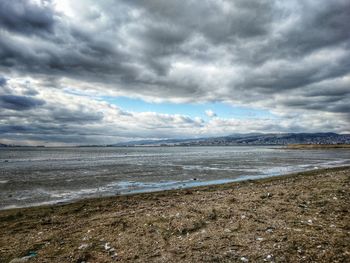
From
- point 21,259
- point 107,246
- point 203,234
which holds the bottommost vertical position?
point 21,259

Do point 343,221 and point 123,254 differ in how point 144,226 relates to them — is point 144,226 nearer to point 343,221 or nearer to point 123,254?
point 123,254

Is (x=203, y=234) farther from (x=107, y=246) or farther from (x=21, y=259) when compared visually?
(x=21, y=259)

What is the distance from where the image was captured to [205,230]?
9.60m

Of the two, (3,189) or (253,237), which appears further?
(3,189)

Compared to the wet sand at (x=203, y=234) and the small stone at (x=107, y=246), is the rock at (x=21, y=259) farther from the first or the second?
the small stone at (x=107, y=246)

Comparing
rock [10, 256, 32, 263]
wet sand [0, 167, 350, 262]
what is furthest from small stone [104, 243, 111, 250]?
rock [10, 256, 32, 263]

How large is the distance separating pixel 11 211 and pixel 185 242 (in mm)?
14599

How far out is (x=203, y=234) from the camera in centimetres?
918

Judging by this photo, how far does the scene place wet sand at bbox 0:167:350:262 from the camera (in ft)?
24.5

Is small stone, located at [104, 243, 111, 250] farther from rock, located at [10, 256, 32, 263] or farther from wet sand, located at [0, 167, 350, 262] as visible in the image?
rock, located at [10, 256, 32, 263]

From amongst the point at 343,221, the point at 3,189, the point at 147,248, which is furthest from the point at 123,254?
the point at 3,189

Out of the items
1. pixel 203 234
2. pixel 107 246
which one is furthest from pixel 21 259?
pixel 203 234

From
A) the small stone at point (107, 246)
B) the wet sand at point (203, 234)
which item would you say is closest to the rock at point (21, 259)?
the wet sand at point (203, 234)

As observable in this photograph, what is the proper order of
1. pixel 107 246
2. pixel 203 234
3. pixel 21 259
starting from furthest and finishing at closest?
pixel 203 234 < pixel 107 246 < pixel 21 259
